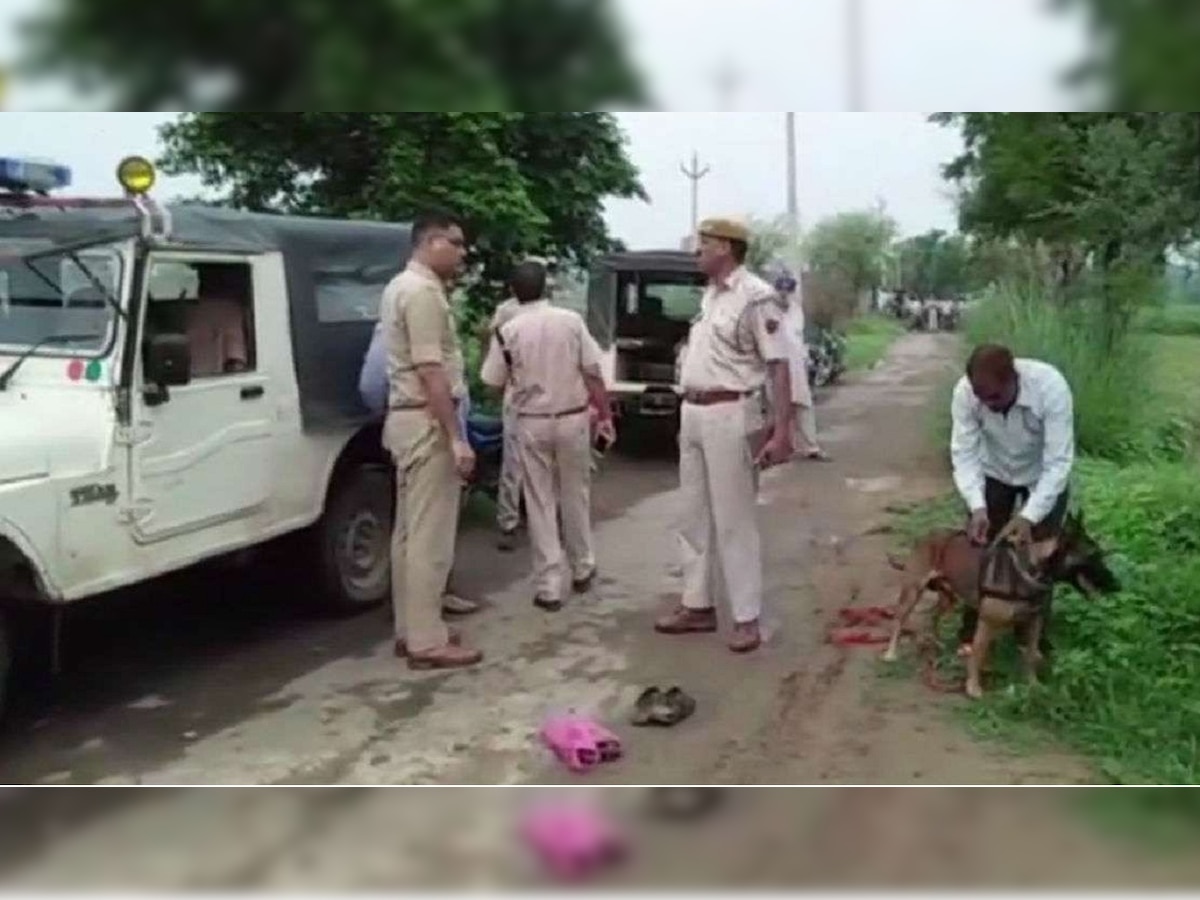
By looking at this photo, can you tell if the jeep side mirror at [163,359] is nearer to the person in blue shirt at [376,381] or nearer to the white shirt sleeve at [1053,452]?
the person in blue shirt at [376,381]

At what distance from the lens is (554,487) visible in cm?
588

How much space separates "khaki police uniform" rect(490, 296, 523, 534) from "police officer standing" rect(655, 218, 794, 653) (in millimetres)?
631

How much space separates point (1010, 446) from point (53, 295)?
9.30 ft

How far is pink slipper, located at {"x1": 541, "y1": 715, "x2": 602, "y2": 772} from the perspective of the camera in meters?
4.61

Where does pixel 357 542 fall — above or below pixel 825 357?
below

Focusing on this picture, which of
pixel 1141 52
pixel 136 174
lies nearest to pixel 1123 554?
pixel 1141 52

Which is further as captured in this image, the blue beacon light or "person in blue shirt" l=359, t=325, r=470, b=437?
"person in blue shirt" l=359, t=325, r=470, b=437

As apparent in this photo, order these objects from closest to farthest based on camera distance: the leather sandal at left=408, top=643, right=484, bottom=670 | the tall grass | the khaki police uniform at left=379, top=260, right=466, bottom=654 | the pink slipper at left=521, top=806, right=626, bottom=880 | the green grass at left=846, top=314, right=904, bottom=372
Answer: the pink slipper at left=521, top=806, right=626, bottom=880 < the khaki police uniform at left=379, top=260, right=466, bottom=654 < the leather sandal at left=408, top=643, right=484, bottom=670 < the green grass at left=846, top=314, right=904, bottom=372 < the tall grass

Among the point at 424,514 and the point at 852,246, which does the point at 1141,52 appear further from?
the point at 424,514

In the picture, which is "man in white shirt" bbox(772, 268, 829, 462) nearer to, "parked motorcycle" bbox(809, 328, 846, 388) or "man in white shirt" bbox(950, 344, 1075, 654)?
"parked motorcycle" bbox(809, 328, 846, 388)

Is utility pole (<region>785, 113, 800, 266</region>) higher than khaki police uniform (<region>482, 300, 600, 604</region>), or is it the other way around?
utility pole (<region>785, 113, 800, 266</region>)

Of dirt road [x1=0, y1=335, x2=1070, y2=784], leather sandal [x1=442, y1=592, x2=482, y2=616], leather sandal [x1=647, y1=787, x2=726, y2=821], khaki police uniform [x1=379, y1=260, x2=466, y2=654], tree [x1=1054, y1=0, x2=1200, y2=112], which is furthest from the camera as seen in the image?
leather sandal [x1=442, y1=592, x2=482, y2=616]

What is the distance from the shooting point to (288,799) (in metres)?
4.30

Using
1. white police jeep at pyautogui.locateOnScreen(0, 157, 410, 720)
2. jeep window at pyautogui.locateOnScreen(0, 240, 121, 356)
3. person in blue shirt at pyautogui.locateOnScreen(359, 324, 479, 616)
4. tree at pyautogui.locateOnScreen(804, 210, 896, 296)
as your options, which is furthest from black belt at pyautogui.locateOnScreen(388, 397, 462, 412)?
tree at pyautogui.locateOnScreen(804, 210, 896, 296)
